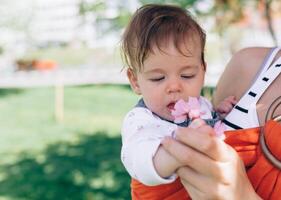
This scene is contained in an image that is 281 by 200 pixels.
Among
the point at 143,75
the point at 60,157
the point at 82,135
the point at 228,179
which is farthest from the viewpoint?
the point at 82,135

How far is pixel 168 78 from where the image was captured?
1.52 m

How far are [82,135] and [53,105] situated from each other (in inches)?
169

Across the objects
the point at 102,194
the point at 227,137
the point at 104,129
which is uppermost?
the point at 227,137

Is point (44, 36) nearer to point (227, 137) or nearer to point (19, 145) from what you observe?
point (19, 145)

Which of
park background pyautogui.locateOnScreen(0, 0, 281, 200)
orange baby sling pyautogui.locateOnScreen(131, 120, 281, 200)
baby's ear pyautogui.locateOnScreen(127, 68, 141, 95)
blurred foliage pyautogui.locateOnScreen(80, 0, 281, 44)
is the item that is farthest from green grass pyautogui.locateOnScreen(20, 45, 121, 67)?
orange baby sling pyautogui.locateOnScreen(131, 120, 281, 200)

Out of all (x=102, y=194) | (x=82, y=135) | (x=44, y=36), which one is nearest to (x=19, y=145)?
(x=82, y=135)

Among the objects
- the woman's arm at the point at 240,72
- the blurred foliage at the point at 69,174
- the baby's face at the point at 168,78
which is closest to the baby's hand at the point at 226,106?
the woman's arm at the point at 240,72

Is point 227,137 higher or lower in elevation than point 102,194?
higher

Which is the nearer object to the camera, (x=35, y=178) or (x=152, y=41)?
(x=152, y=41)

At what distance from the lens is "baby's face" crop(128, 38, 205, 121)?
1.52 m

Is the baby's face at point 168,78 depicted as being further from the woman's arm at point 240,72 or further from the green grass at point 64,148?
the green grass at point 64,148

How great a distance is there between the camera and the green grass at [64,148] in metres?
6.79

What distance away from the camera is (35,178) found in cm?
732

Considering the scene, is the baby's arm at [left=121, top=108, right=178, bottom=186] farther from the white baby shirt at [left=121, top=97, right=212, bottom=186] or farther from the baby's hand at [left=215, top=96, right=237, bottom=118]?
the baby's hand at [left=215, top=96, right=237, bottom=118]
